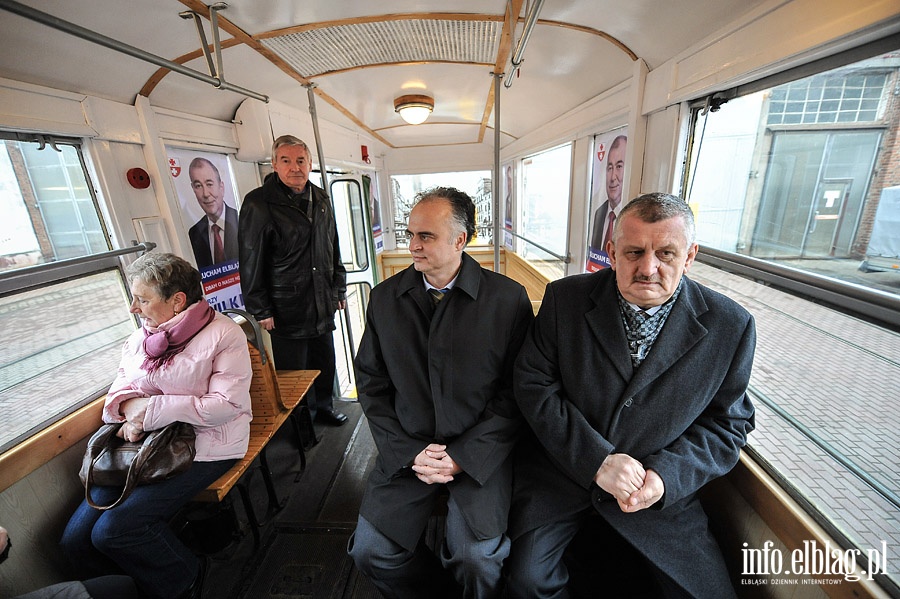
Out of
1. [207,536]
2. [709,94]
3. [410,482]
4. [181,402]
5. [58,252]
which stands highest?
[709,94]

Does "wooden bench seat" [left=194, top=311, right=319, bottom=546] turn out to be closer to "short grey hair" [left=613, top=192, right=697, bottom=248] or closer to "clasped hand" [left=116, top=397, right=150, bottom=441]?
"clasped hand" [left=116, top=397, right=150, bottom=441]

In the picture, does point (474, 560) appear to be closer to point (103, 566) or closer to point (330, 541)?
point (330, 541)

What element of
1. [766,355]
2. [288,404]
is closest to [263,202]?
[288,404]

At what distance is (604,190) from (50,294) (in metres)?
3.46

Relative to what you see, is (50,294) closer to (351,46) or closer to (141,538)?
(141,538)

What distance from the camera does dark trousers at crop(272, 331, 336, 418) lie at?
99.2 inches

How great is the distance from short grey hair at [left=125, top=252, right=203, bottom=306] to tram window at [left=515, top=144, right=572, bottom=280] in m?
3.32

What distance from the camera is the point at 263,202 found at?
2.18m

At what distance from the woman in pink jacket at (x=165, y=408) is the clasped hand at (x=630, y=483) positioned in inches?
58.9

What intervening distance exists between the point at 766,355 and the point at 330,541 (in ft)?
7.32

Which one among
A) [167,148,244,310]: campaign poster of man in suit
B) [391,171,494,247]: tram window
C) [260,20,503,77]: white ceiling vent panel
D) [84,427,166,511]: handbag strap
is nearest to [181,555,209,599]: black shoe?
[84,427,166,511]: handbag strap

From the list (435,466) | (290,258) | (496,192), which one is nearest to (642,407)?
(435,466)

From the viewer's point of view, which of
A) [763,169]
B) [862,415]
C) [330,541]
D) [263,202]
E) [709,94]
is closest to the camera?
[862,415]

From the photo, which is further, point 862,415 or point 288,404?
point 288,404
